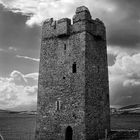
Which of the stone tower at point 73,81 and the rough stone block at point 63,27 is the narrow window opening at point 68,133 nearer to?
the stone tower at point 73,81

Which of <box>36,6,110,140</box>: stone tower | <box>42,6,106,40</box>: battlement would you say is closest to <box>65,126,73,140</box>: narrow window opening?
<box>36,6,110,140</box>: stone tower

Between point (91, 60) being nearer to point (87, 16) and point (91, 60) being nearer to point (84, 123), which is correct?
point (87, 16)

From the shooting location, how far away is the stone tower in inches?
847

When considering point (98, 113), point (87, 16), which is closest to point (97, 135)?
point (98, 113)

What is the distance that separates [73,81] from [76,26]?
544cm

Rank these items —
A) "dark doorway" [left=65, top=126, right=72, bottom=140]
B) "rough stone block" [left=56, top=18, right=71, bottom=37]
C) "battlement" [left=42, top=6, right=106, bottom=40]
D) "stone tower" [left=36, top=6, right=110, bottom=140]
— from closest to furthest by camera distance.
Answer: "stone tower" [left=36, top=6, right=110, bottom=140]
"dark doorway" [left=65, top=126, right=72, bottom=140]
"battlement" [left=42, top=6, right=106, bottom=40]
"rough stone block" [left=56, top=18, right=71, bottom=37]

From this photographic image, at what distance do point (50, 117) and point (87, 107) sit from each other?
3.96 m

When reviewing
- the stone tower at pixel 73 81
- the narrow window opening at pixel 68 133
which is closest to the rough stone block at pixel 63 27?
the stone tower at pixel 73 81

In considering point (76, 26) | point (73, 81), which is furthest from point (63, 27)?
point (73, 81)

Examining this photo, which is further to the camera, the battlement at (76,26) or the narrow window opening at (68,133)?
the battlement at (76,26)

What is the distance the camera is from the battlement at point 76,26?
23094 millimetres

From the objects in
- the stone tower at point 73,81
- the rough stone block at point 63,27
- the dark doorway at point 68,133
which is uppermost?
the rough stone block at point 63,27

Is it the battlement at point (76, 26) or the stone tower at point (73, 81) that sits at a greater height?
the battlement at point (76, 26)

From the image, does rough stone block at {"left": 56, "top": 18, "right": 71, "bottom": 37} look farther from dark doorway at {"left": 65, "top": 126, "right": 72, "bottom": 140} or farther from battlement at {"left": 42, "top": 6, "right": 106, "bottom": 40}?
dark doorway at {"left": 65, "top": 126, "right": 72, "bottom": 140}
